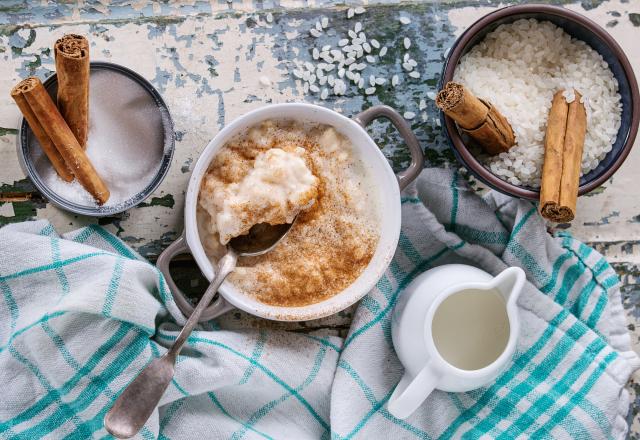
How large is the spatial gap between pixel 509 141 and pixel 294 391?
0.58 m

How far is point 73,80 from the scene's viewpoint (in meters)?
1.14

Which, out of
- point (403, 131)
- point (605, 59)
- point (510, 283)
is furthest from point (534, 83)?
point (510, 283)

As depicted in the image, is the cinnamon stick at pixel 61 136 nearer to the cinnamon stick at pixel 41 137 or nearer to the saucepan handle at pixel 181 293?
the cinnamon stick at pixel 41 137

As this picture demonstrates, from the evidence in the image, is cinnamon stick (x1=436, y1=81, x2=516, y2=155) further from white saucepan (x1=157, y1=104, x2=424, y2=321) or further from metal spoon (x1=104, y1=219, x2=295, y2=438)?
metal spoon (x1=104, y1=219, x2=295, y2=438)

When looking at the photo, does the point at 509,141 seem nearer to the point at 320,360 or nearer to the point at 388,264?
the point at 388,264

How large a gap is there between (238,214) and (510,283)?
0.45 meters

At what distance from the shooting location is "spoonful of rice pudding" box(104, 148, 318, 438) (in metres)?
1.17

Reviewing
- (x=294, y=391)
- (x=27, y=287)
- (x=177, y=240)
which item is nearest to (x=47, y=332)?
(x=27, y=287)

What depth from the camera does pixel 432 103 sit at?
1393mm

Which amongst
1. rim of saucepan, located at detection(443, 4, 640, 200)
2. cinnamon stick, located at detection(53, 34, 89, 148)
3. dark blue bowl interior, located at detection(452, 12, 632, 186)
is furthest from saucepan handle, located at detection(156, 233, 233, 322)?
dark blue bowl interior, located at detection(452, 12, 632, 186)

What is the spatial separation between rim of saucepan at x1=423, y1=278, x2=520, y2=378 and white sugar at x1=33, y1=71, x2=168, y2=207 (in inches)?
20.7

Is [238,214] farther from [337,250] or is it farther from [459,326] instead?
[459,326]

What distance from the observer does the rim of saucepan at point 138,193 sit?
1.23 m

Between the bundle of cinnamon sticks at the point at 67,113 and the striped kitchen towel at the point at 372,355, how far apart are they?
123 millimetres
